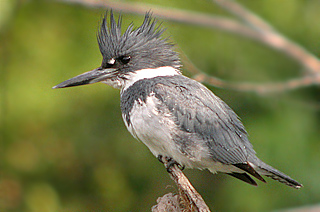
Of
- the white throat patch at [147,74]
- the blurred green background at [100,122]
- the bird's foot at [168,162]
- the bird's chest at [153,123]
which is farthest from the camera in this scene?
the blurred green background at [100,122]

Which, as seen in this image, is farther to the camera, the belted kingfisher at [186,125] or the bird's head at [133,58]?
the bird's head at [133,58]

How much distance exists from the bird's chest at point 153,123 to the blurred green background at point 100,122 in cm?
189

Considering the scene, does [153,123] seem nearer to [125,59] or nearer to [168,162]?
[168,162]

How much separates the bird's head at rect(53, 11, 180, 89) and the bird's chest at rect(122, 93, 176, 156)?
29 cm

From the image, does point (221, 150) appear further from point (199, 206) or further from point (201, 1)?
point (201, 1)

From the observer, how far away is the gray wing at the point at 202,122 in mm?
2771

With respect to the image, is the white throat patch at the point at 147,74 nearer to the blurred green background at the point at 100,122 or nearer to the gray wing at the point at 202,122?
the gray wing at the point at 202,122

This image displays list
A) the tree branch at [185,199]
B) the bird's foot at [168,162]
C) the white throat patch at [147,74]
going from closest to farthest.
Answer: the tree branch at [185,199] < the bird's foot at [168,162] < the white throat patch at [147,74]

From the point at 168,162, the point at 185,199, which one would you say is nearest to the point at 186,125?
the point at 168,162

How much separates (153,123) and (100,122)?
2469 mm

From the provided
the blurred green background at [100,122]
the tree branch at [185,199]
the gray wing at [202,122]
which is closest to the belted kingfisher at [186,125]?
the gray wing at [202,122]

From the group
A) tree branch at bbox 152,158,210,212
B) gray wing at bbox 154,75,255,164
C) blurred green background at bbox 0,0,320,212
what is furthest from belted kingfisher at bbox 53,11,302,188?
blurred green background at bbox 0,0,320,212

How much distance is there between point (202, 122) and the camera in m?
2.79

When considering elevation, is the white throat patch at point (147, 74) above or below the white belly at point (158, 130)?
above
